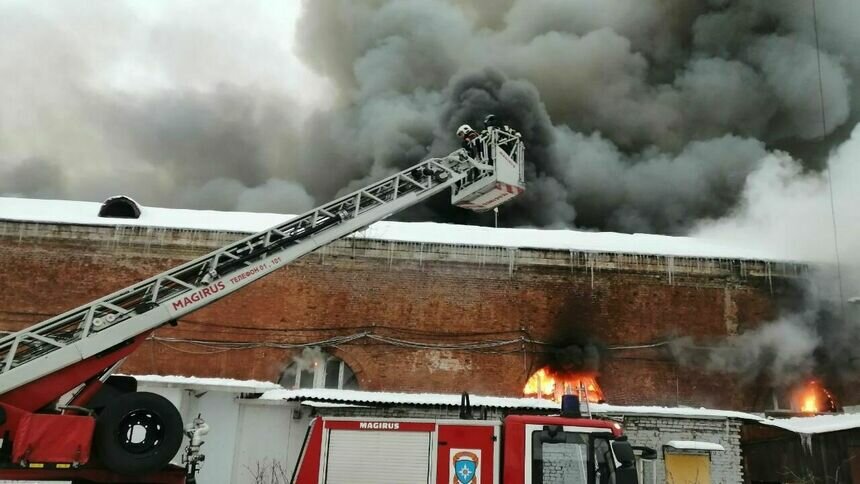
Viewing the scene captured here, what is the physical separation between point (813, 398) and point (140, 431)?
15507 mm

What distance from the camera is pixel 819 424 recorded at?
12812 mm

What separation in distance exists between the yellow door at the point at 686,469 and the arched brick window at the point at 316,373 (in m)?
7.05

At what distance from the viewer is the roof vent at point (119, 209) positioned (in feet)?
57.6

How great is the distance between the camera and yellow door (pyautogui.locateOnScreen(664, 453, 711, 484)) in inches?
486

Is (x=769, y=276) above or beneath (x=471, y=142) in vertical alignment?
above

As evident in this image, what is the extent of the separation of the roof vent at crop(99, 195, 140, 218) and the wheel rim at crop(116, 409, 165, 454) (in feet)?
39.9

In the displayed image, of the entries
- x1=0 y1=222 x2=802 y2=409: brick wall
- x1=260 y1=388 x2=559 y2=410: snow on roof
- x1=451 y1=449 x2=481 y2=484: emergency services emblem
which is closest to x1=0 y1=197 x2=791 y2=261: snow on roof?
x1=0 y1=222 x2=802 y2=409: brick wall

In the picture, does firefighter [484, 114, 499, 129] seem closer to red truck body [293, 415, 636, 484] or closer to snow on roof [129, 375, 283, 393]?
red truck body [293, 415, 636, 484]

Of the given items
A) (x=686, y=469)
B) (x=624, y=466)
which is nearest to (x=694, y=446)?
(x=686, y=469)

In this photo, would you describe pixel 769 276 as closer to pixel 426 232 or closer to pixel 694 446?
pixel 694 446

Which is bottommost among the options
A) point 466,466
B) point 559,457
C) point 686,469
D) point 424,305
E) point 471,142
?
point 686,469

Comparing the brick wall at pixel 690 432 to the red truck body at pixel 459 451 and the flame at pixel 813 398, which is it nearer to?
the flame at pixel 813 398

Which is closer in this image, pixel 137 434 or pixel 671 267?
pixel 137 434

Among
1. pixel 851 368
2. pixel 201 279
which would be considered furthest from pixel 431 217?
pixel 201 279
